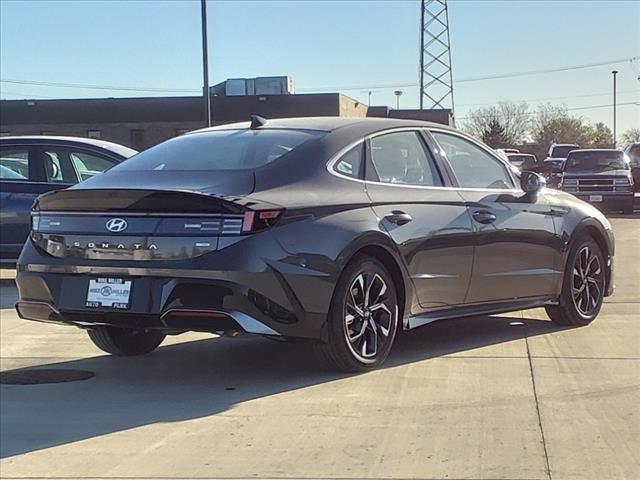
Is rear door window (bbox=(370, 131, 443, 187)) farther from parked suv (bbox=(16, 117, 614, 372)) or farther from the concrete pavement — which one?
the concrete pavement

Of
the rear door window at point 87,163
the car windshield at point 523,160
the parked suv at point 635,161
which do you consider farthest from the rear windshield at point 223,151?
the parked suv at point 635,161

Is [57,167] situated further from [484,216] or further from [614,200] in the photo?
[614,200]

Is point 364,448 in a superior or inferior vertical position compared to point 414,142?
inferior

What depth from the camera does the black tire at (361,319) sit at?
5.32 m

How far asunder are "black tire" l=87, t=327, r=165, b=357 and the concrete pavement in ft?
0.30

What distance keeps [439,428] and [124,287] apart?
6.39 ft

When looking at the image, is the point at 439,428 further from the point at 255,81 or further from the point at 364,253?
the point at 255,81

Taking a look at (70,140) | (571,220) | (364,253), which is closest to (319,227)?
(364,253)

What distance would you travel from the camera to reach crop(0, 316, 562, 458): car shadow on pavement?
4.81m

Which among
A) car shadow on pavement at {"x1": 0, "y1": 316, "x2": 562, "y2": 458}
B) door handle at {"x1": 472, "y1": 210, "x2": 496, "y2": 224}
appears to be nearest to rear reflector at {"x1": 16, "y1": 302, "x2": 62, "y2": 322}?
car shadow on pavement at {"x1": 0, "y1": 316, "x2": 562, "y2": 458}

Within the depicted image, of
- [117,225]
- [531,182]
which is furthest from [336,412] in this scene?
[531,182]

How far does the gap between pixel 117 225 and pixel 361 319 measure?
1.57m

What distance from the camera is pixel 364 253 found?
554cm

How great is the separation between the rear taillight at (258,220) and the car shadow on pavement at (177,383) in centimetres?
98
